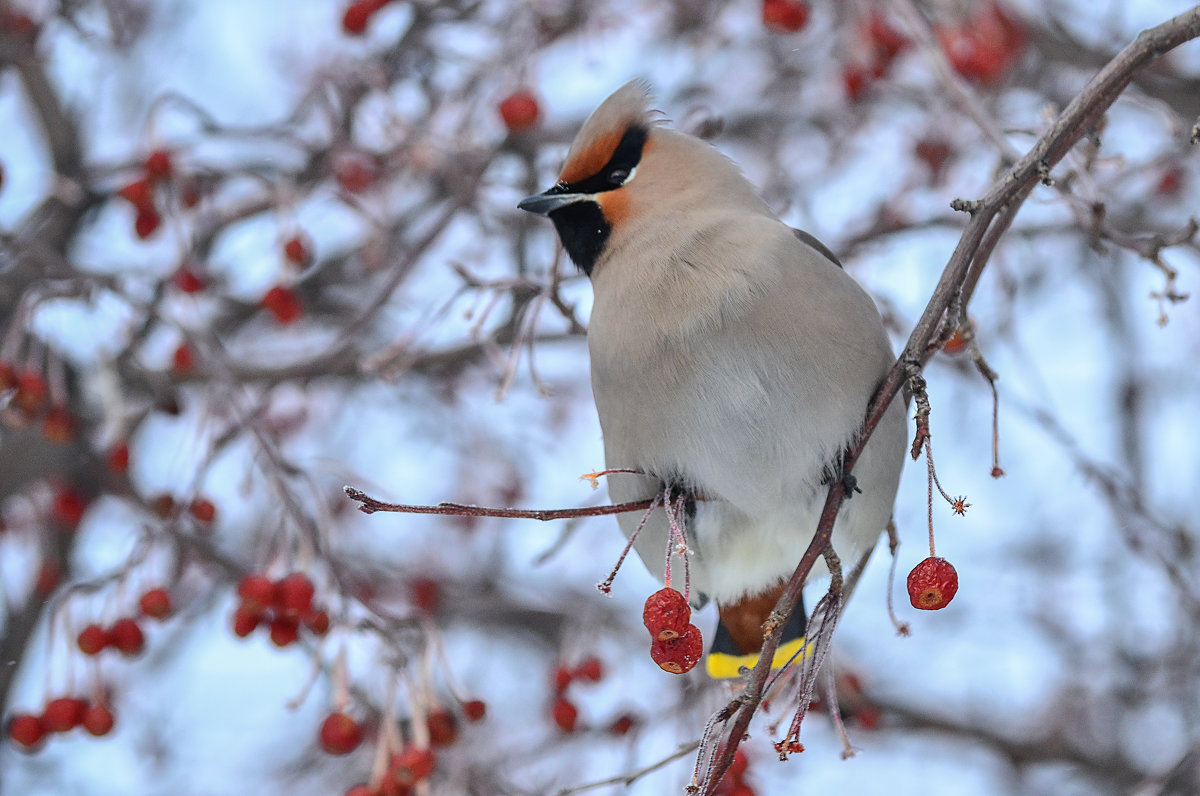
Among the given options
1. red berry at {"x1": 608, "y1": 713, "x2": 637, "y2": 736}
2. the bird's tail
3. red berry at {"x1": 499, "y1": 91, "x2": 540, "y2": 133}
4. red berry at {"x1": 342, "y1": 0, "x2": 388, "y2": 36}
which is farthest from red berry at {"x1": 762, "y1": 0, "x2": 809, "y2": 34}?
red berry at {"x1": 608, "y1": 713, "x2": 637, "y2": 736}

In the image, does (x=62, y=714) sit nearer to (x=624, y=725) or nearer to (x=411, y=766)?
(x=411, y=766)

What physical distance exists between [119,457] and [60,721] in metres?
0.74

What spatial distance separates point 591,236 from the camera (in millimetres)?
2596

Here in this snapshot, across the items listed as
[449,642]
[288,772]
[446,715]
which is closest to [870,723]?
[446,715]

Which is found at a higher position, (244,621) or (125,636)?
(244,621)

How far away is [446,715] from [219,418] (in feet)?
6.02

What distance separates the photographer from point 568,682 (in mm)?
3225

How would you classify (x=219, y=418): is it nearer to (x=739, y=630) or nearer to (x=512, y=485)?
(x=512, y=485)

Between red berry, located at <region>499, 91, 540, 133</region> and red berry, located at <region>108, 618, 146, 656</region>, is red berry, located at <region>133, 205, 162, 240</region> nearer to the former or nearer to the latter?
red berry, located at <region>499, 91, 540, 133</region>

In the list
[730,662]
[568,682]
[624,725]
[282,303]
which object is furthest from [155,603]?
[730,662]

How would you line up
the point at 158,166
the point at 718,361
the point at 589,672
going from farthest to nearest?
the point at 158,166
the point at 589,672
the point at 718,361

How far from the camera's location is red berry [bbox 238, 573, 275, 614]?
2732 millimetres

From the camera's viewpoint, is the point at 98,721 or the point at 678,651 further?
the point at 98,721

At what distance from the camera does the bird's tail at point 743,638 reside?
2.62 m
